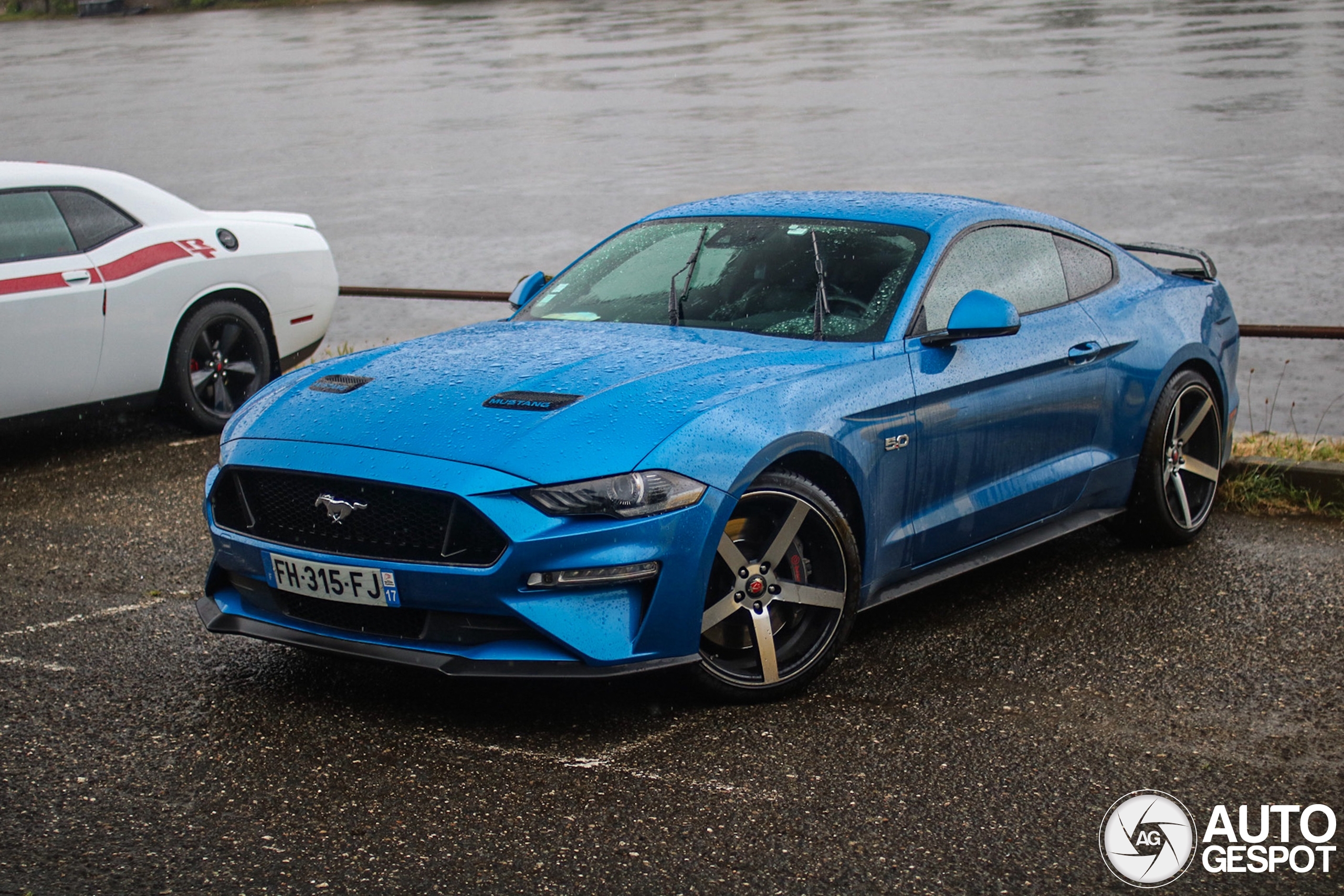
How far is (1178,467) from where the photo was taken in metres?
6.24

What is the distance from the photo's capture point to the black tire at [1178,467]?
6035mm

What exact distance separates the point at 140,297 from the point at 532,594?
195 inches

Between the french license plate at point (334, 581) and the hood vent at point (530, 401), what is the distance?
1.94 ft

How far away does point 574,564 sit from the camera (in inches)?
158

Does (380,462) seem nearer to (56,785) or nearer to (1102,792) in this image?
(56,785)

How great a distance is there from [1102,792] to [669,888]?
1.22 m

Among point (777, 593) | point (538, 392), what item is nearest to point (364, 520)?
point (538, 392)

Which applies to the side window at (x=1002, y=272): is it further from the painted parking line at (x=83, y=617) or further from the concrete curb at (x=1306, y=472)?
the painted parking line at (x=83, y=617)

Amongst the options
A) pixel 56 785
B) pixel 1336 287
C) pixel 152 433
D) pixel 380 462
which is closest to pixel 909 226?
pixel 380 462

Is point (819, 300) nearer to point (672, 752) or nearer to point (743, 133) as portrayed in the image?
point (672, 752)

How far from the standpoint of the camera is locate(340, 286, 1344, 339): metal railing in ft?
26.1

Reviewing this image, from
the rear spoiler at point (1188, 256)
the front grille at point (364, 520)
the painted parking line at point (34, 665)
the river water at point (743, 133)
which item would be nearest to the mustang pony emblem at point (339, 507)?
the front grille at point (364, 520)

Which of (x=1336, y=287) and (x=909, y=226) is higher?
(x=909, y=226)

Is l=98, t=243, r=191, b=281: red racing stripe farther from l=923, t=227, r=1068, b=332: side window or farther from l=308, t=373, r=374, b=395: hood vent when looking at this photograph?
l=923, t=227, r=1068, b=332: side window
